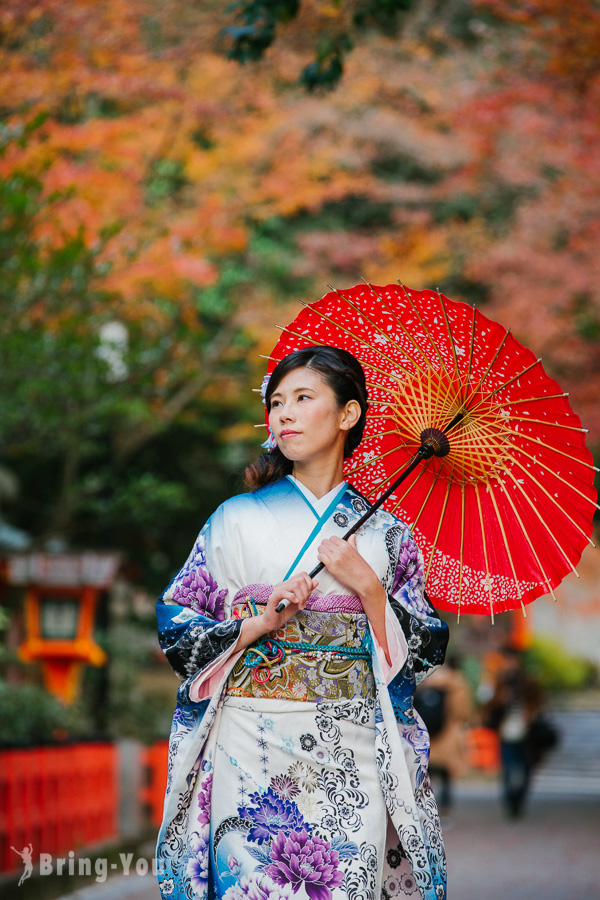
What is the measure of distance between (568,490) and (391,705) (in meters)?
1.01

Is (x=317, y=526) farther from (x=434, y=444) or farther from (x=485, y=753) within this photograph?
(x=485, y=753)

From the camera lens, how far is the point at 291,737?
3074 mm

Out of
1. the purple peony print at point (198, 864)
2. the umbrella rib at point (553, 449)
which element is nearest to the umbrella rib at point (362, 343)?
the umbrella rib at point (553, 449)

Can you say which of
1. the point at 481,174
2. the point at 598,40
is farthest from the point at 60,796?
the point at 481,174

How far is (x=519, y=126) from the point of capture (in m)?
13.1

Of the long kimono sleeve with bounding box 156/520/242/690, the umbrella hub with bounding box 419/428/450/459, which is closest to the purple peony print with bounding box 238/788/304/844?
the long kimono sleeve with bounding box 156/520/242/690

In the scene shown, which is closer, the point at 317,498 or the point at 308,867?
the point at 308,867

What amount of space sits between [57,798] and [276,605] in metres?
4.80

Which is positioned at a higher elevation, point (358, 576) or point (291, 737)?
point (358, 576)

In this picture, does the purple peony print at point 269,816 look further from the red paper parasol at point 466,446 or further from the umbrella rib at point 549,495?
the umbrella rib at point 549,495

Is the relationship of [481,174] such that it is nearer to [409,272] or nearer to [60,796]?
[409,272]

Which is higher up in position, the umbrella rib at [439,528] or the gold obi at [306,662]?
the umbrella rib at [439,528]

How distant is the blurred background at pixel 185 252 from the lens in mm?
7695

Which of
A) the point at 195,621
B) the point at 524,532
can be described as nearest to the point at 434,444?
the point at 524,532
